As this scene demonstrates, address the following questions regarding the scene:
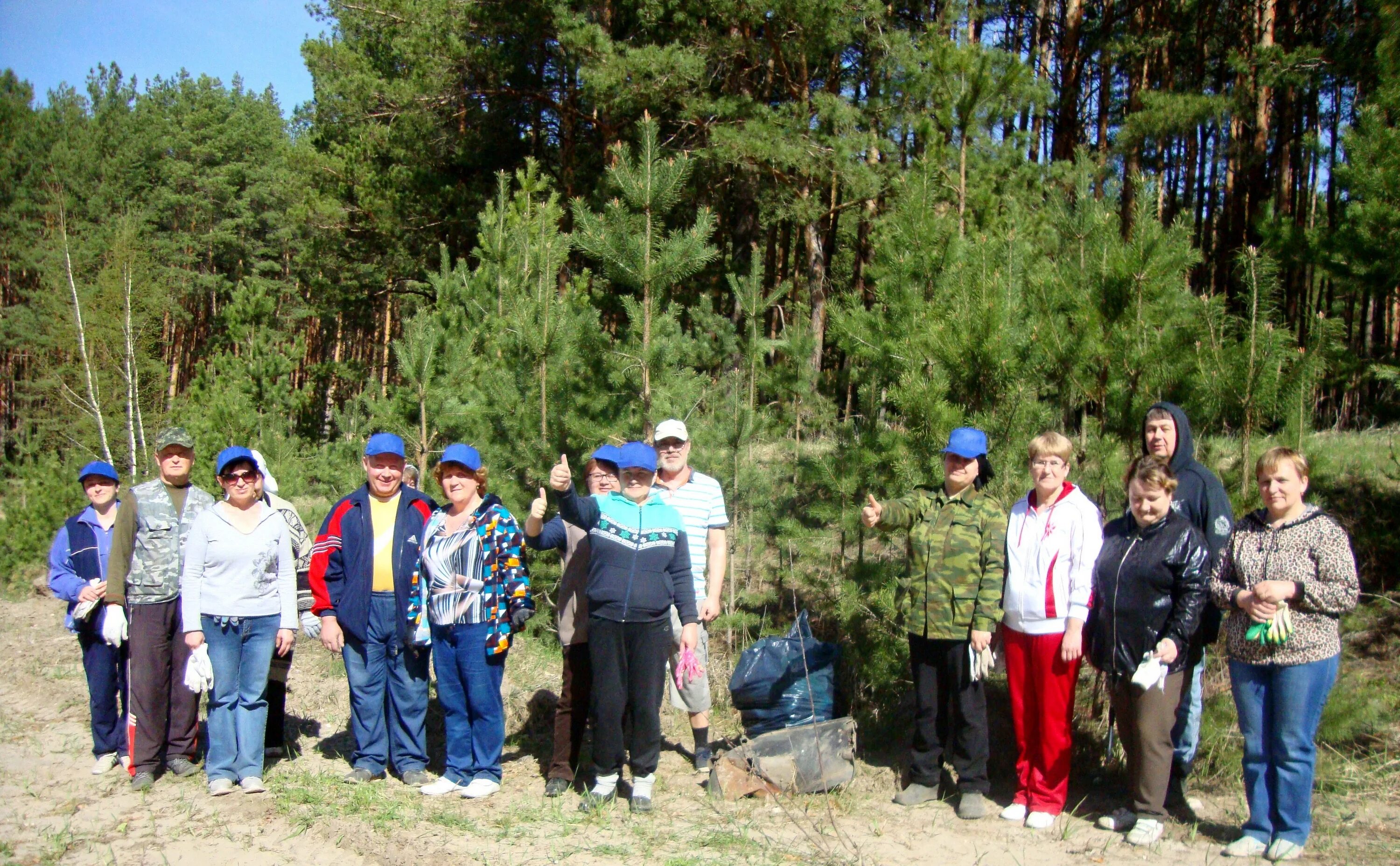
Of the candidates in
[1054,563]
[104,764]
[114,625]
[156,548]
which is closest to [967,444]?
[1054,563]

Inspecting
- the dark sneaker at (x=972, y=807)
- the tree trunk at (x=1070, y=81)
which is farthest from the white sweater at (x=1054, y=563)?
the tree trunk at (x=1070, y=81)

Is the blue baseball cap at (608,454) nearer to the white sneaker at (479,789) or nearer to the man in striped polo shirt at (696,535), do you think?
the man in striped polo shirt at (696,535)

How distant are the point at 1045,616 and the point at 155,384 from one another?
941 inches

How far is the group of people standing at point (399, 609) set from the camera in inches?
183

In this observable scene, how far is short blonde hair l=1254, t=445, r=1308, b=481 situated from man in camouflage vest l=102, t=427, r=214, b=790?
5.12 metres

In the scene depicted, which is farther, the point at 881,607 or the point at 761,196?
the point at 761,196

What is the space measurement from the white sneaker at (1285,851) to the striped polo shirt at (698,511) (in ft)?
8.90

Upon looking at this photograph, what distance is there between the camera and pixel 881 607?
572cm

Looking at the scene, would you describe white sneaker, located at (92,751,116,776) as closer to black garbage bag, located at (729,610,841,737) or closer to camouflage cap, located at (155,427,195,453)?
camouflage cap, located at (155,427,195,453)

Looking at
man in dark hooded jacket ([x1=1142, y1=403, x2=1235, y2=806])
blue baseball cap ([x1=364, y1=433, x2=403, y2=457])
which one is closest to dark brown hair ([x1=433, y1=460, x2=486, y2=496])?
blue baseball cap ([x1=364, y1=433, x2=403, y2=457])

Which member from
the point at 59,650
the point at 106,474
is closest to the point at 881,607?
the point at 106,474

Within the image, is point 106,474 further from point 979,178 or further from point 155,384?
point 155,384

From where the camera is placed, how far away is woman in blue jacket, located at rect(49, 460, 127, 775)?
5.29 metres

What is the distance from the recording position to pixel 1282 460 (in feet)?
12.9
